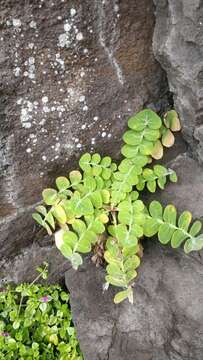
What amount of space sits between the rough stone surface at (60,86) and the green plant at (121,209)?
0.07m

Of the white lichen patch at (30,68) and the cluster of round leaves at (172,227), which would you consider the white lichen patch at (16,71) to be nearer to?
the white lichen patch at (30,68)

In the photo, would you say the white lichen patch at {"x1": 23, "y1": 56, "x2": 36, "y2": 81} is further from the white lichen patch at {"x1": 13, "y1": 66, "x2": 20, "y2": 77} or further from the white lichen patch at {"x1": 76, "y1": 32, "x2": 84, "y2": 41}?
the white lichen patch at {"x1": 76, "y1": 32, "x2": 84, "y2": 41}

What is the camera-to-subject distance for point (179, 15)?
62.1 inches

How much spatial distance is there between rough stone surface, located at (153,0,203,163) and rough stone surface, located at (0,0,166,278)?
1.7 inches

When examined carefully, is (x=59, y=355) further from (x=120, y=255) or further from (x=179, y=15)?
(x=179, y=15)

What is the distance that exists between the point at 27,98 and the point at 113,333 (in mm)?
Answer: 803

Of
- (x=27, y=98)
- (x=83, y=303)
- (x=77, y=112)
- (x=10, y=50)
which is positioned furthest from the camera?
(x=83, y=303)

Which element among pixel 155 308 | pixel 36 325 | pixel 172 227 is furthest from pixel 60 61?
pixel 36 325

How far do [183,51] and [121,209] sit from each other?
0.54 meters

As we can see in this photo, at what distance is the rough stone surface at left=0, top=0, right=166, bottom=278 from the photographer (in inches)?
58.6

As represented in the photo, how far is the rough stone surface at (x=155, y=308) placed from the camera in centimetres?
164

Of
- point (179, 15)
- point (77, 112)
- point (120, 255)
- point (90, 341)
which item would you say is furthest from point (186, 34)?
point (90, 341)

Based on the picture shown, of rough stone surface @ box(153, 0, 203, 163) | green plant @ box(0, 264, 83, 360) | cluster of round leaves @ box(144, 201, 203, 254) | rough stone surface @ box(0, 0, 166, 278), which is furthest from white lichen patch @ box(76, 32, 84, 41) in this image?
green plant @ box(0, 264, 83, 360)

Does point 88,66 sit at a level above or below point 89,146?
above
